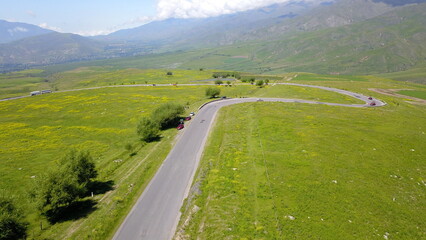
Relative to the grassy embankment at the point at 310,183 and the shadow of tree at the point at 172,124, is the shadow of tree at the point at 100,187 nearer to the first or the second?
the grassy embankment at the point at 310,183

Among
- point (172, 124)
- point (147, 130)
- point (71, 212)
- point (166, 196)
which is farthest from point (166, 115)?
point (71, 212)

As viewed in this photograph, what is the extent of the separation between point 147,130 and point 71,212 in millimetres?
31171

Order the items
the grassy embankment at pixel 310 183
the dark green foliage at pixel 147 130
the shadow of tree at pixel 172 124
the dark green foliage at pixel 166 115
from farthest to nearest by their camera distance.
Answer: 1. the shadow of tree at pixel 172 124
2. the dark green foliage at pixel 166 115
3. the dark green foliage at pixel 147 130
4. the grassy embankment at pixel 310 183

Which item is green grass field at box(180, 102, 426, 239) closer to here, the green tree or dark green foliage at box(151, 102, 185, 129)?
dark green foliage at box(151, 102, 185, 129)

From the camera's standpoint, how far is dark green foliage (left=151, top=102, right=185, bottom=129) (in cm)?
7281

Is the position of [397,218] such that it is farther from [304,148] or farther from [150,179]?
[150,179]

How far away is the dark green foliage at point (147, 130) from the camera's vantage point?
63.9 meters

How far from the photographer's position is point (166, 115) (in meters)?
73.4

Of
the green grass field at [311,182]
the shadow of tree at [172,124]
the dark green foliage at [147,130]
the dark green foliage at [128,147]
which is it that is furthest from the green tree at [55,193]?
the shadow of tree at [172,124]

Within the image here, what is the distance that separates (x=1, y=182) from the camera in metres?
47.7

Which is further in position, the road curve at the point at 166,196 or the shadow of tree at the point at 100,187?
the shadow of tree at the point at 100,187

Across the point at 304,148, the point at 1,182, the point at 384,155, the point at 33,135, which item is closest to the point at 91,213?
the point at 1,182

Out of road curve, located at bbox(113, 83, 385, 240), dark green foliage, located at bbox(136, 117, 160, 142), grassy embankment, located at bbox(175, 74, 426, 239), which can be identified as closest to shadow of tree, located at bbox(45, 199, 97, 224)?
road curve, located at bbox(113, 83, 385, 240)

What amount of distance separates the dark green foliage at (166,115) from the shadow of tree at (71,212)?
3717cm
